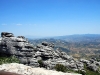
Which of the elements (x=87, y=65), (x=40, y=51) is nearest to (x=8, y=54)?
(x=40, y=51)

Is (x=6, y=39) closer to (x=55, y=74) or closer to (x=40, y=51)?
(x=40, y=51)

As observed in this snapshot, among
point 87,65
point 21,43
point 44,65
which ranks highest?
point 21,43

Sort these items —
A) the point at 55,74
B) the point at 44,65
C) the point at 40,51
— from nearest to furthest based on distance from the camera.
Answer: the point at 55,74 < the point at 44,65 < the point at 40,51

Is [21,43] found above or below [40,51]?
above

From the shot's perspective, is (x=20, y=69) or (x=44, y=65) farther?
(x=44, y=65)

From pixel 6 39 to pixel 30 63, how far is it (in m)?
15.0

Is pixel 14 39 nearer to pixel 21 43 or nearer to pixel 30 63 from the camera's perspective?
pixel 21 43

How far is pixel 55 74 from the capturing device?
31.8 m

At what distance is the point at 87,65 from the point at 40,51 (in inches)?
1938

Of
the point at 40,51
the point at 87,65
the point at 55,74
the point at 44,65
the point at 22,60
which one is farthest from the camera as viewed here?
the point at 87,65

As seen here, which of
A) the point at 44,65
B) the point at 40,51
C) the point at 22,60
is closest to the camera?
the point at 22,60

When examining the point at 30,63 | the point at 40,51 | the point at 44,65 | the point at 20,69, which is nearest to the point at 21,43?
the point at 30,63

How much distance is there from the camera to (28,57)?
6881 centimetres

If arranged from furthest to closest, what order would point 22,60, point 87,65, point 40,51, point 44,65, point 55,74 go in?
1. point 87,65
2. point 40,51
3. point 44,65
4. point 22,60
5. point 55,74
